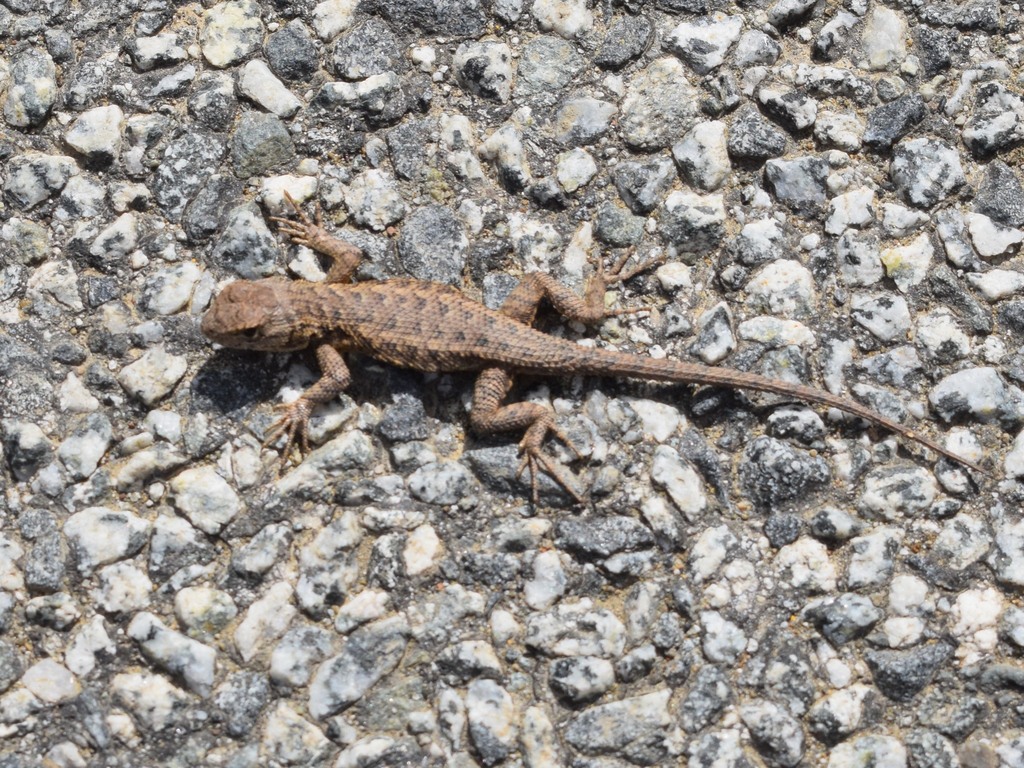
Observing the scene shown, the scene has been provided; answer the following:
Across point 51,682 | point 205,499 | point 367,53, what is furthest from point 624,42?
point 51,682

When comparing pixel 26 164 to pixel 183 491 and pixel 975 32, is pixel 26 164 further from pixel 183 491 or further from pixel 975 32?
pixel 975 32

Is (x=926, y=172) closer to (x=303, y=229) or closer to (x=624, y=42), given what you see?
(x=624, y=42)

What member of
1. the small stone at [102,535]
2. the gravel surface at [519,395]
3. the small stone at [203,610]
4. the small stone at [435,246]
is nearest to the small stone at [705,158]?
the gravel surface at [519,395]

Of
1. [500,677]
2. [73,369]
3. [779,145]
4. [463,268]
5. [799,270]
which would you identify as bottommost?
[500,677]

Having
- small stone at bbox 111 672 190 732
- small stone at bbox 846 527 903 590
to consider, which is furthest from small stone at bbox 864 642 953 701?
small stone at bbox 111 672 190 732

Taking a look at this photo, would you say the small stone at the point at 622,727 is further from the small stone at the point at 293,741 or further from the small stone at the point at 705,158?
the small stone at the point at 705,158

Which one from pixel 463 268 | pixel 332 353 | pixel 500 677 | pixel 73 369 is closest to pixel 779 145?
pixel 463 268
